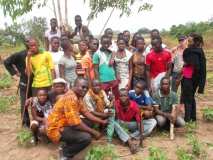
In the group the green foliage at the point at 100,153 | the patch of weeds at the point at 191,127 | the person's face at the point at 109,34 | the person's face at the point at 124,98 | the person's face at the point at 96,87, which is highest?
the person's face at the point at 109,34

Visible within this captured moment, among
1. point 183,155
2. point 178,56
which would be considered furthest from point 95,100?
point 178,56

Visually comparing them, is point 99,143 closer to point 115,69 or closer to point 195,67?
point 115,69

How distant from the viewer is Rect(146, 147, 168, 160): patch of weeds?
6367 mm

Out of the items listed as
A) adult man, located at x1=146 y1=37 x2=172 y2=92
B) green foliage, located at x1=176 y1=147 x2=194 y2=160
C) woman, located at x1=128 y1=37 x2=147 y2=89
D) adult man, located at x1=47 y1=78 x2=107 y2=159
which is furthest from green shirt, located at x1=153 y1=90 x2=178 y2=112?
adult man, located at x1=47 y1=78 x2=107 y2=159

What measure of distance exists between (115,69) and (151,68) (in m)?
0.60

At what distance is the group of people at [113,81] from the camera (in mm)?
7137

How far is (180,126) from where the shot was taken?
A: 7.71m

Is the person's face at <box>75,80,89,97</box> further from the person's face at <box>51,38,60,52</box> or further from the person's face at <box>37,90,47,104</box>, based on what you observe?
the person's face at <box>51,38,60,52</box>

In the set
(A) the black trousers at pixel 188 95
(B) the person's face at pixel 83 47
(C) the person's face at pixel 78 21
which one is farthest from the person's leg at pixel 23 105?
(A) the black trousers at pixel 188 95

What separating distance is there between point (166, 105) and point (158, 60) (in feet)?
2.46

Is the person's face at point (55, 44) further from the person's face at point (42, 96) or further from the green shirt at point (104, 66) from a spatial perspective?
the person's face at point (42, 96)

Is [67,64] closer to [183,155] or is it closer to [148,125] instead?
[148,125]

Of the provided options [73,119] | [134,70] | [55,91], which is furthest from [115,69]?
[73,119]

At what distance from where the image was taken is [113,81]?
776 cm
